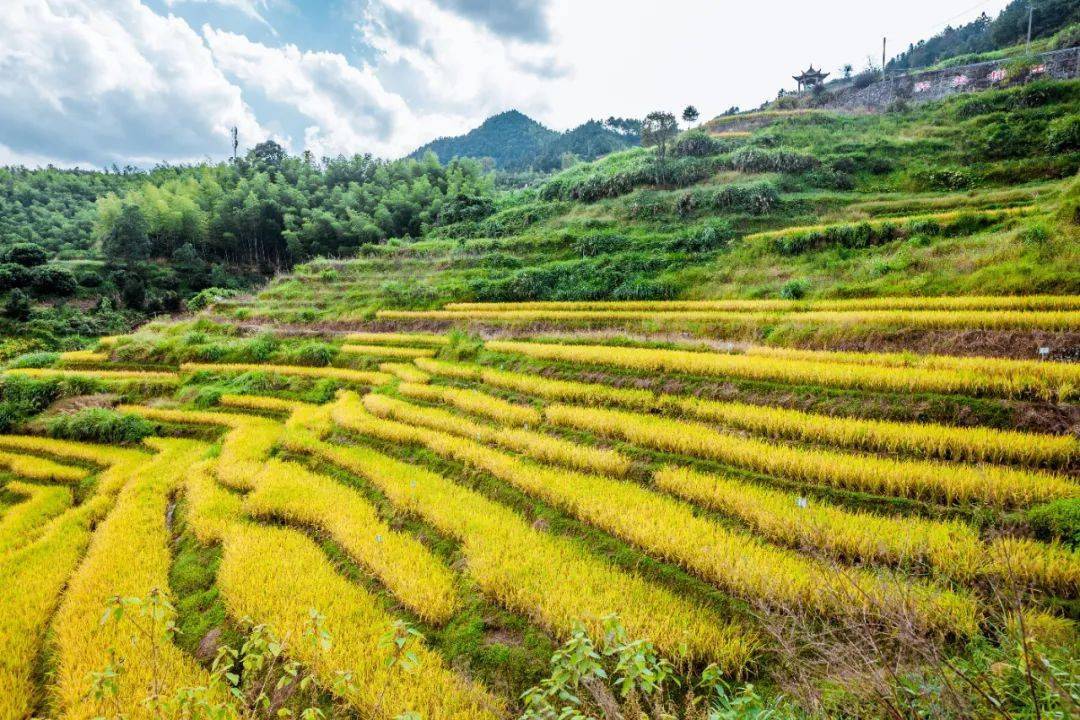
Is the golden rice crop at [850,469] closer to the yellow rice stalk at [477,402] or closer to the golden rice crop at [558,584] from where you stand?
the yellow rice stalk at [477,402]

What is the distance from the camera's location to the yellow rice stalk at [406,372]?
14648 mm

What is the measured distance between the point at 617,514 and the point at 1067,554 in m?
4.40

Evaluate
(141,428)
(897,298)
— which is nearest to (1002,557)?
(897,298)

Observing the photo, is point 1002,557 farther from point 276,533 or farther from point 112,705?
point 276,533

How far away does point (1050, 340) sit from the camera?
8461 millimetres

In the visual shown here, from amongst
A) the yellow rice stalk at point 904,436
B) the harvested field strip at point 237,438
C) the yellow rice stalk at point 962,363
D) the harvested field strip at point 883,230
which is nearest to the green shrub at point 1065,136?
the harvested field strip at point 883,230

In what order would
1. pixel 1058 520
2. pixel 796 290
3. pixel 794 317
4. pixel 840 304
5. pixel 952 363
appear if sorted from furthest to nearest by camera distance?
pixel 796 290 → pixel 840 304 → pixel 794 317 → pixel 952 363 → pixel 1058 520

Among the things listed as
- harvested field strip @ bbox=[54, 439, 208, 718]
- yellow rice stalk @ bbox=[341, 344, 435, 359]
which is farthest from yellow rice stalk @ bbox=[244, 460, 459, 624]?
yellow rice stalk @ bbox=[341, 344, 435, 359]

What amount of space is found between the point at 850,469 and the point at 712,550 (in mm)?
2708

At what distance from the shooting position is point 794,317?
1320cm

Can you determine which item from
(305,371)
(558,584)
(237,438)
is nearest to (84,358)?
(305,371)

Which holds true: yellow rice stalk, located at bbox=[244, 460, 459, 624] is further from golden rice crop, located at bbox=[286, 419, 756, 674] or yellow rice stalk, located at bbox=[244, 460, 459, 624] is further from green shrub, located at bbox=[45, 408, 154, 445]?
green shrub, located at bbox=[45, 408, 154, 445]

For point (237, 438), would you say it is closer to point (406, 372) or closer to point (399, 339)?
point (406, 372)

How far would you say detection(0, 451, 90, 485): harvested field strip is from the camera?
12.0 metres
